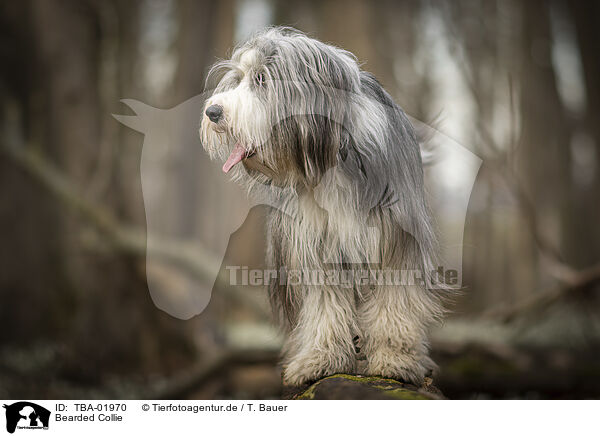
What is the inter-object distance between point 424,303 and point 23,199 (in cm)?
392

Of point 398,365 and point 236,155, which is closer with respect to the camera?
point 236,155

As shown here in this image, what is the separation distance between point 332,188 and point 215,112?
1.40 feet

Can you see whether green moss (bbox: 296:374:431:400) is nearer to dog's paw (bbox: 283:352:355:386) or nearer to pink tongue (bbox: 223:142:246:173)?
dog's paw (bbox: 283:352:355:386)

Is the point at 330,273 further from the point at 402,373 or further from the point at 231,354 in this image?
the point at 231,354

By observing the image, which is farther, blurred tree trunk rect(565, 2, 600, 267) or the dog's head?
blurred tree trunk rect(565, 2, 600, 267)

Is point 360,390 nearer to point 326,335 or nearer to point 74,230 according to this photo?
point 326,335

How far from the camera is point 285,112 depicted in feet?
5.24

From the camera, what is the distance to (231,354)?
4.35 metres

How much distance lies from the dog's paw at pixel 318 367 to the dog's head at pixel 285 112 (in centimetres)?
65

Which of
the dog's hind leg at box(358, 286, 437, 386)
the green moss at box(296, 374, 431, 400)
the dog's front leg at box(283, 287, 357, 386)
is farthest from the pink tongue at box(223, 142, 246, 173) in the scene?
the green moss at box(296, 374, 431, 400)

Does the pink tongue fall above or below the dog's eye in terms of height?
below
